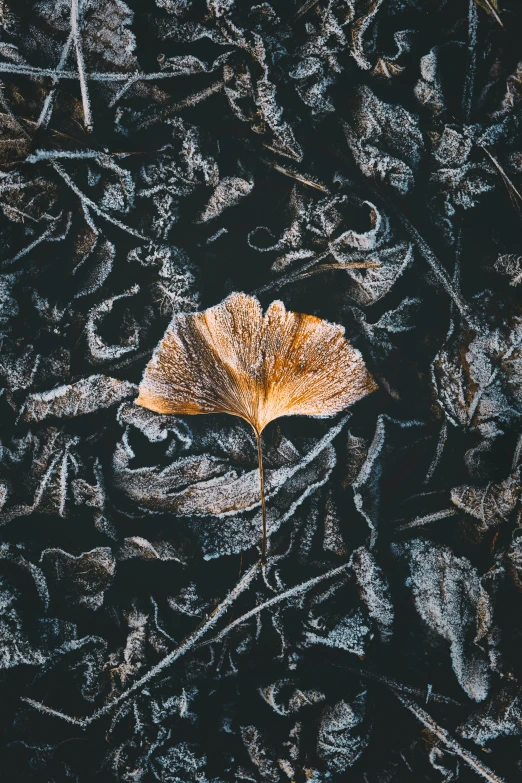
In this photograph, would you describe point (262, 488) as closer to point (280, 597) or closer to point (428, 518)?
point (280, 597)

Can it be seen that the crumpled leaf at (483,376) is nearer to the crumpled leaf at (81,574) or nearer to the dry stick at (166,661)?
the dry stick at (166,661)

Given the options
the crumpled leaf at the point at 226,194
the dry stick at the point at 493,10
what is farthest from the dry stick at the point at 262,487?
the dry stick at the point at 493,10

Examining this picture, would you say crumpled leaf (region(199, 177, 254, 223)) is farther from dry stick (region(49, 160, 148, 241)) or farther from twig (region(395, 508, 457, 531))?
twig (region(395, 508, 457, 531))

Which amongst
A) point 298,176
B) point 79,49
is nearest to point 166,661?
point 298,176

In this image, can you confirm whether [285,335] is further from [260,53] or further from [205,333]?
[260,53]

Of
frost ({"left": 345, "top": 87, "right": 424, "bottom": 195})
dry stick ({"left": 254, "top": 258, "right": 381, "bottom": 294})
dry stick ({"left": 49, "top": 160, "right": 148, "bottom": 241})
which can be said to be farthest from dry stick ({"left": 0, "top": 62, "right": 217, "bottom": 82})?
dry stick ({"left": 254, "top": 258, "right": 381, "bottom": 294})
